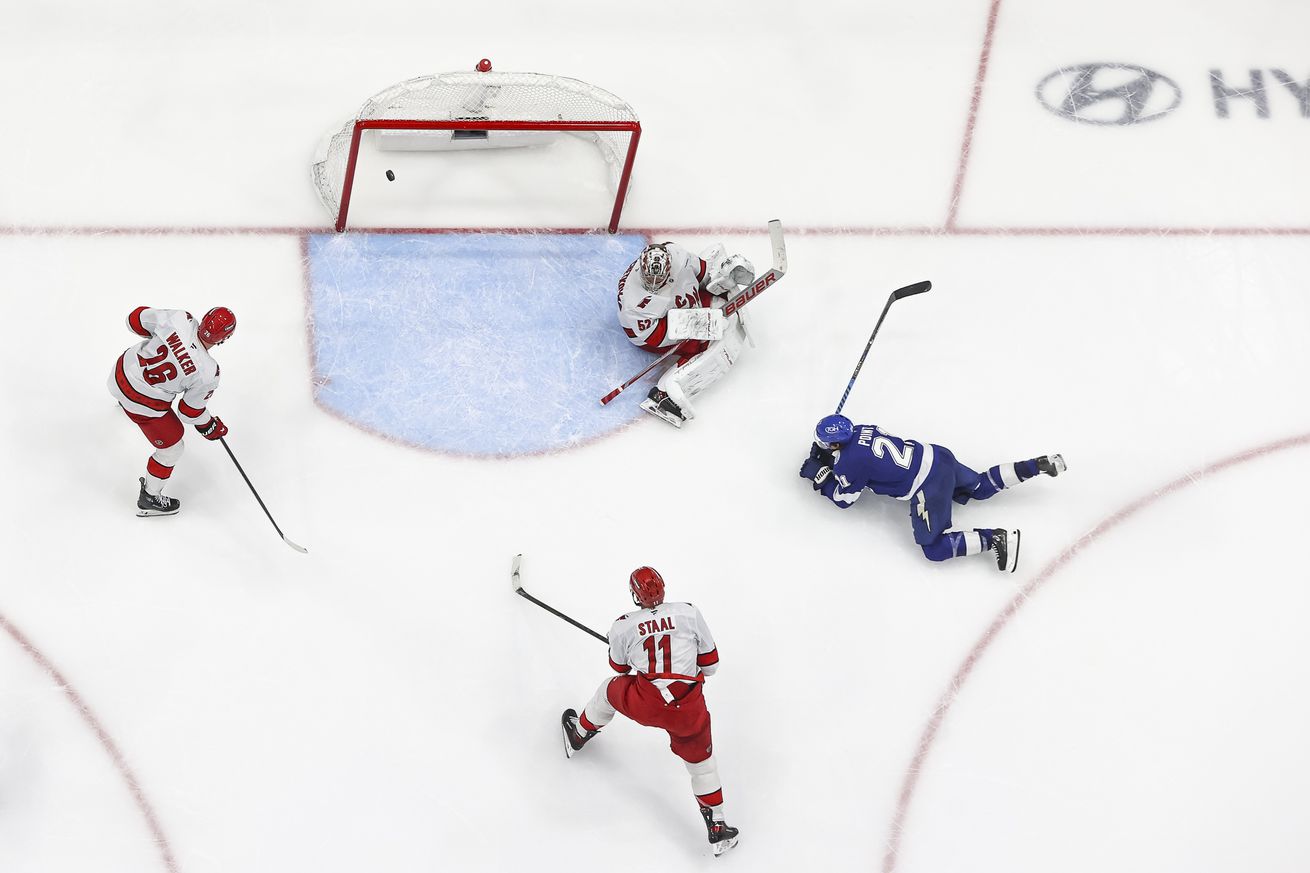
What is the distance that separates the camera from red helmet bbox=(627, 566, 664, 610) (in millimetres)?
4855

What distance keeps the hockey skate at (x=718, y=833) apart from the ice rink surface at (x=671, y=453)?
0.36ft

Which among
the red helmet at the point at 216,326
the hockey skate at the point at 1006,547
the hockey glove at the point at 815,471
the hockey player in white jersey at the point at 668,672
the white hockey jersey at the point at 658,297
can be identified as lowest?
the hockey player in white jersey at the point at 668,672

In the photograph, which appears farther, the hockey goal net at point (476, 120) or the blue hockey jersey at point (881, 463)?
the hockey goal net at point (476, 120)

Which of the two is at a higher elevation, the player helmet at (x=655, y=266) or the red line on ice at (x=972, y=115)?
the red line on ice at (x=972, y=115)

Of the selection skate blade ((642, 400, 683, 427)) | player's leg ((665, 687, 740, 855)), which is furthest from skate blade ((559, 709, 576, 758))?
skate blade ((642, 400, 683, 427))

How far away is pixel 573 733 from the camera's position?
522 cm

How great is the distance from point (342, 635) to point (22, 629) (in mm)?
1090

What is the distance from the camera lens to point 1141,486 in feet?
19.7

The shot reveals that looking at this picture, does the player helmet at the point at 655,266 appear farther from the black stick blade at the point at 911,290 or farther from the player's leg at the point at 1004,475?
the player's leg at the point at 1004,475

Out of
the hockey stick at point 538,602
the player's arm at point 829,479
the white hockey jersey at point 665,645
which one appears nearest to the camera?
the white hockey jersey at point 665,645

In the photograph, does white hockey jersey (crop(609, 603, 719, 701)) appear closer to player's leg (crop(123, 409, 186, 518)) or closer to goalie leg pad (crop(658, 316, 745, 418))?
goalie leg pad (crop(658, 316, 745, 418))

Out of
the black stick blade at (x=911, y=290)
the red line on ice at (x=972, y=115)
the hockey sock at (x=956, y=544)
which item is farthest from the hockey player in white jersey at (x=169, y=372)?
the red line on ice at (x=972, y=115)

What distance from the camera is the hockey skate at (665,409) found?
5.91m

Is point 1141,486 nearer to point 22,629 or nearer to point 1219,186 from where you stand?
point 1219,186
